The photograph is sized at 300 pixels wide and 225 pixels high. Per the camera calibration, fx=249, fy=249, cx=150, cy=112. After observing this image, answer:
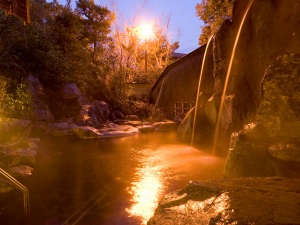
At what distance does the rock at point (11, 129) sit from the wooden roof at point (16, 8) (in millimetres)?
4444

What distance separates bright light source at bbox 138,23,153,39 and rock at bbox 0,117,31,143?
24450mm

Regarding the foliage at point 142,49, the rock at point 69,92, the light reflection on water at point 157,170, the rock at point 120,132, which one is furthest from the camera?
the foliage at point 142,49

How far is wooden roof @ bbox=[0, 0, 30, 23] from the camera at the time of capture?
21.6 feet

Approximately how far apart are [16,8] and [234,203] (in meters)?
7.33

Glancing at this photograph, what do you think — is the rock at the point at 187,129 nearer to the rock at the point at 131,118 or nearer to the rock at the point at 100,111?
the rock at the point at 100,111

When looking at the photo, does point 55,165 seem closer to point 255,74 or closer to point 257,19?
point 255,74

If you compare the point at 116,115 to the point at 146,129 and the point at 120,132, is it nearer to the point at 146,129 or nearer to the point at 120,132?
the point at 146,129

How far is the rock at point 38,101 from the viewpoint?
13844 mm

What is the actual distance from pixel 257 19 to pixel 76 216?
792 centimetres

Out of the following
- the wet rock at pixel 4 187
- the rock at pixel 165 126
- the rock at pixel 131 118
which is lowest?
the wet rock at pixel 4 187

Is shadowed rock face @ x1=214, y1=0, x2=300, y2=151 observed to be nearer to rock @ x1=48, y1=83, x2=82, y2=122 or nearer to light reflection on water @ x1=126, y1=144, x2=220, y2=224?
light reflection on water @ x1=126, y1=144, x2=220, y2=224

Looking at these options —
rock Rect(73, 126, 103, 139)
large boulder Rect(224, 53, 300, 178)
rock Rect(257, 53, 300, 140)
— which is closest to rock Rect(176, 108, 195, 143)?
rock Rect(73, 126, 103, 139)

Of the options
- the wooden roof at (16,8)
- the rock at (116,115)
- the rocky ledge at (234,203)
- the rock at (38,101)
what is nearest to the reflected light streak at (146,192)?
the rocky ledge at (234,203)

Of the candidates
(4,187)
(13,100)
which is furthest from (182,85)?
(4,187)
